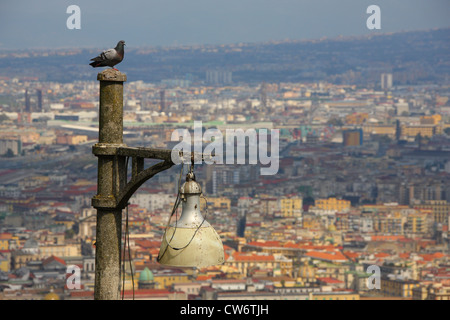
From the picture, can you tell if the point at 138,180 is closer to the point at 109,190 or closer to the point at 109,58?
the point at 109,190

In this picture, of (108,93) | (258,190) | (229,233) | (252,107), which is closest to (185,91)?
(252,107)

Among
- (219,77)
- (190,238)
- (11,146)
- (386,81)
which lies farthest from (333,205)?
(190,238)

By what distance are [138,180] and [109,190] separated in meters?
0.16

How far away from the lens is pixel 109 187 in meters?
3.14

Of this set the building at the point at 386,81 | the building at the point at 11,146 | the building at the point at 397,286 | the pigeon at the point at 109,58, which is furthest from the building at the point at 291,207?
the pigeon at the point at 109,58

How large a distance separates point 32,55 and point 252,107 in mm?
20072

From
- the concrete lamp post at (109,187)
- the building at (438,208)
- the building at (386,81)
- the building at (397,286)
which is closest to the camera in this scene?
the concrete lamp post at (109,187)

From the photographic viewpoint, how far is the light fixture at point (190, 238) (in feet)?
9.78

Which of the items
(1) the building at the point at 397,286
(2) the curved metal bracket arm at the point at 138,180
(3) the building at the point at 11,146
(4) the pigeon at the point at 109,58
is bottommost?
(1) the building at the point at 397,286

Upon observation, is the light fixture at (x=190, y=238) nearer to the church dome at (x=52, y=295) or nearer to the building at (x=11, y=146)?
the church dome at (x=52, y=295)

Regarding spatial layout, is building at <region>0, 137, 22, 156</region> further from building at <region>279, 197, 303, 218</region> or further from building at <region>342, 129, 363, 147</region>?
building at <region>342, 129, 363, 147</region>

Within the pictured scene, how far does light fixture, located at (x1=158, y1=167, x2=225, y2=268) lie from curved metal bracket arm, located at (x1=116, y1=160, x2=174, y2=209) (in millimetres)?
73

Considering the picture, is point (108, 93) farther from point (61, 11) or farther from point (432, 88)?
point (432, 88)

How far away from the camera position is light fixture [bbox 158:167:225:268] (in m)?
2.98
